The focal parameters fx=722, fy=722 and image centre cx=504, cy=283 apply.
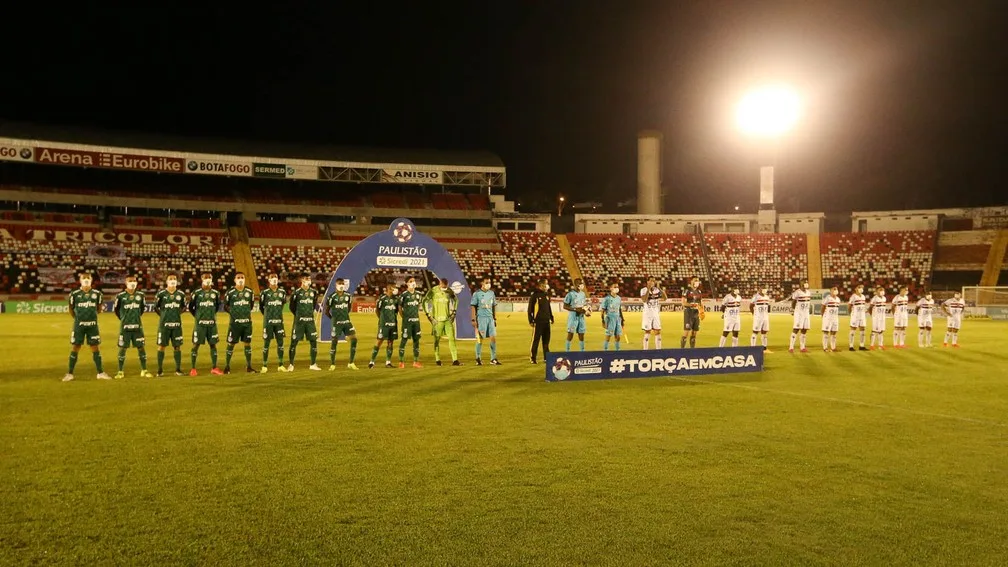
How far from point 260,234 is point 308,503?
5981cm

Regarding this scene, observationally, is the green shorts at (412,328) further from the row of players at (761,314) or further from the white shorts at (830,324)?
the white shorts at (830,324)

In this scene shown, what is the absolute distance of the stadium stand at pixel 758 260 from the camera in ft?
211

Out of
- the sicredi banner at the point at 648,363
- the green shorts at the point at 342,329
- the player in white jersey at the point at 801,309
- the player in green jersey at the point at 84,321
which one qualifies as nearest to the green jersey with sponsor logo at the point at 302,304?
the green shorts at the point at 342,329

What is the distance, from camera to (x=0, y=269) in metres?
49.7

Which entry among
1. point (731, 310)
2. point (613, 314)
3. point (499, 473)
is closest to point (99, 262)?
point (613, 314)

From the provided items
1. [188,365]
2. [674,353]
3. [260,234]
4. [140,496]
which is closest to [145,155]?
[260,234]

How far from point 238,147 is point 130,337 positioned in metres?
52.7

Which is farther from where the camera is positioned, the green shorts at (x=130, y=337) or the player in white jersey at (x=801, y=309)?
the player in white jersey at (x=801, y=309)

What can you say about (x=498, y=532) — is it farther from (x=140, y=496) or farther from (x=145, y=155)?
(x=145, y=155)

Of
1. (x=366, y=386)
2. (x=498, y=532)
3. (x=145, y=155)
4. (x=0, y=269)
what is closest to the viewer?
(x=498, y=532)

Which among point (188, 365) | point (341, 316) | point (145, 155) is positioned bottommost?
point (188, 365)

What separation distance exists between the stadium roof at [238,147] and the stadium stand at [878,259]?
32742 mm

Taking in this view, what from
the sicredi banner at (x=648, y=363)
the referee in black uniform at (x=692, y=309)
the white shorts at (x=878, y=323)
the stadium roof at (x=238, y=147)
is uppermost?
the stadium roof at (x=238, y=147)

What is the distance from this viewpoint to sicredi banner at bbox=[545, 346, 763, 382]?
15.0m
